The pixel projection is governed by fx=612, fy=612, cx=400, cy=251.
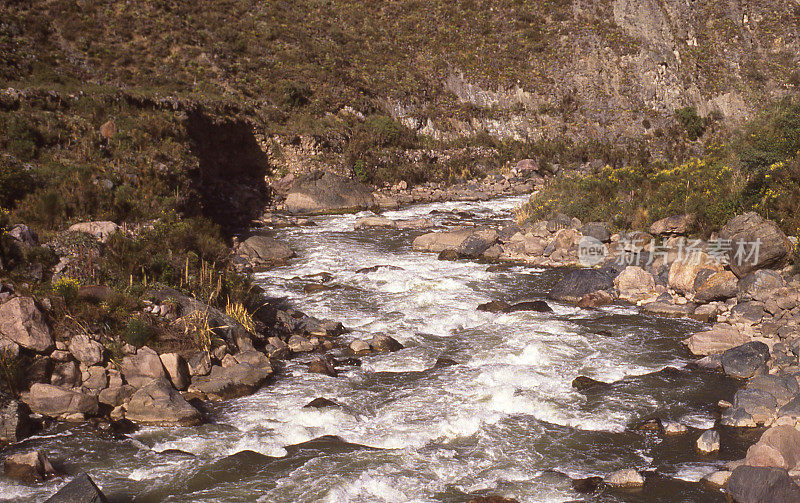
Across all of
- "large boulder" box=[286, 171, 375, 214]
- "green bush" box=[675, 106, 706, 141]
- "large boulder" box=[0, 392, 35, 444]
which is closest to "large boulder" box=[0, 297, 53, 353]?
"large boulder" box=[0, 392, 35, 444]

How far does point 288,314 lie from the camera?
651 inches

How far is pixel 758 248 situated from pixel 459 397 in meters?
10.2

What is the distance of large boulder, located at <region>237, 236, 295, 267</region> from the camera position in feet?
76.2

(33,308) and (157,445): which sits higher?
(33,308)

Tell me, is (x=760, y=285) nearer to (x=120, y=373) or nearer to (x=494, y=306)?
(x=494, y=306)

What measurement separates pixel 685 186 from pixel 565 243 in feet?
15.1

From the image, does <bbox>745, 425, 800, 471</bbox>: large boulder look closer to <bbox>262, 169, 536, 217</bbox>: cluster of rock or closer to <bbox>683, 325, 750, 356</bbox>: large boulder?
<bbox>683, 325, 750, 356</bbox>: large boulder

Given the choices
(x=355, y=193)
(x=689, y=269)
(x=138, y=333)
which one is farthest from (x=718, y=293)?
(x=355, y=193)

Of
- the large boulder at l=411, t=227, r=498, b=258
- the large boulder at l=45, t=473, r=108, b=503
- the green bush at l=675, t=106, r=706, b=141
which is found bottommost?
the large boulder at l=45, t=473, r=108, b=503

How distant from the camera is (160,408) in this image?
36.9 ft

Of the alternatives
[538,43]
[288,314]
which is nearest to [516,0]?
[538,43]

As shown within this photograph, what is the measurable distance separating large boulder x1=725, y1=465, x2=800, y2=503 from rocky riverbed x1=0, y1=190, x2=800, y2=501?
3cm

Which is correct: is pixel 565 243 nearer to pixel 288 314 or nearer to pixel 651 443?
pixel 288 314

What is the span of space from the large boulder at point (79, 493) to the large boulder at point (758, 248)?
16166 millimetres
